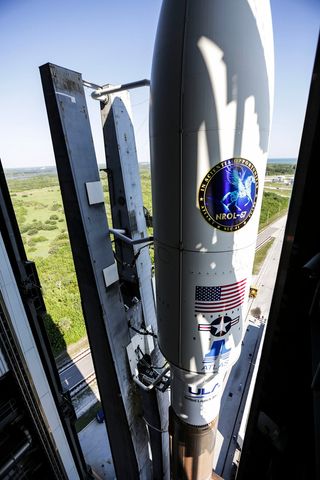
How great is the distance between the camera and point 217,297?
329cm

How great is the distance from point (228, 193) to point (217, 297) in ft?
4.31

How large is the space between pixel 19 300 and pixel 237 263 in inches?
141

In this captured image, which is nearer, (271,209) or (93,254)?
(93,254)

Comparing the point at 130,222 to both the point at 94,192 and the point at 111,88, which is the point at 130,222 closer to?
the point at 94,192

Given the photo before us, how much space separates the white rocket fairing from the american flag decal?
1 cm

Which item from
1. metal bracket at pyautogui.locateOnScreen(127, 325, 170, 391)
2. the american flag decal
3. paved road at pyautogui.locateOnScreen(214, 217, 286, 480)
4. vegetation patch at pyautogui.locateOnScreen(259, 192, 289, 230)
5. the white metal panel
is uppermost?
the white metal panel

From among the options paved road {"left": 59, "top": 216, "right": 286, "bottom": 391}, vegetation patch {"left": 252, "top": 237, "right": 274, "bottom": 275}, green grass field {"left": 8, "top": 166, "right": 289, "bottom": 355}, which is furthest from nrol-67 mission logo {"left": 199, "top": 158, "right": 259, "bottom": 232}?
vegetation patch {"left": 252, "top": 237, "right": 274, "bottom": 275}

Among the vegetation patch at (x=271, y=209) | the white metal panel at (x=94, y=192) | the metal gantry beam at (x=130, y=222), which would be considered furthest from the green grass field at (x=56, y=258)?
the white metal panel at (x=94, y=192)

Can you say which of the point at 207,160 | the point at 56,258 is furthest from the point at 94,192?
the point at 56,258

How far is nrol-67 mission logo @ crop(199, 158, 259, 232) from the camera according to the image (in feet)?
9.04

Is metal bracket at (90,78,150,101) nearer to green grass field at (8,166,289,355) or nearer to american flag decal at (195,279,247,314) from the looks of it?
green grass field at (8,166,289,355)

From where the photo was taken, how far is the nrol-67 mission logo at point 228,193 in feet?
9.04

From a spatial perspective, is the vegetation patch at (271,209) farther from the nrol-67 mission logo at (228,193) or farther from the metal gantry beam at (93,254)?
the nrol-67 mission logo at (228,193)

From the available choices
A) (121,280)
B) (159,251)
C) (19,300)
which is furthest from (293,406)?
(19,300)
